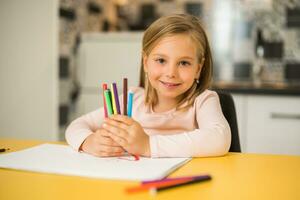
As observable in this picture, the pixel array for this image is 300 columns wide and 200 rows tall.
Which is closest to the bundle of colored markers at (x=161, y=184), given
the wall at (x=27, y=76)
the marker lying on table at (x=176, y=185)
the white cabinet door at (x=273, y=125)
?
the marker lying on table at (x=176, y=185)

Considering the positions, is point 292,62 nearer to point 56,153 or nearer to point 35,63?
point 35,63

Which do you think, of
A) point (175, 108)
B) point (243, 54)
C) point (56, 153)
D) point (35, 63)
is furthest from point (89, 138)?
point (243, 54)

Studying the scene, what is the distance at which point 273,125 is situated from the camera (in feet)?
6.82

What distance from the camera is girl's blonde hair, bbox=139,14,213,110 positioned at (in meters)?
1.10

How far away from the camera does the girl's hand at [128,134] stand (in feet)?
2.80

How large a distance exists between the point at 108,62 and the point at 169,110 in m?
1.23

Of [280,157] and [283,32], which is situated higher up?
[283,32]

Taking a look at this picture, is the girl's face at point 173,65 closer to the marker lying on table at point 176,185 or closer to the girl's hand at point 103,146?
the girl's hand at point 103,146

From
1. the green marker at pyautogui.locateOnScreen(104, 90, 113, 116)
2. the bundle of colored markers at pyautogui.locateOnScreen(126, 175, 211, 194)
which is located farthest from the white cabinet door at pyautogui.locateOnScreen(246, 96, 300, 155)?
the bundle of colored markers at pyautogui.locateOnScreen(126, 175, 211, 194)

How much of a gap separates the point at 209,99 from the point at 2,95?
1.49 meters

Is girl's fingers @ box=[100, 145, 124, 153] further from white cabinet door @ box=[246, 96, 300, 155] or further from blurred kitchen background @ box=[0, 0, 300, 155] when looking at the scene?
white cabinet door @ box=[246, 96, 300, 155]

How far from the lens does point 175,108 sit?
121 centimetres

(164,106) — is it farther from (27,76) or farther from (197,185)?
(27,76)

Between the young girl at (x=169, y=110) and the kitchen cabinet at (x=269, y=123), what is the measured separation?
96 centimetres
